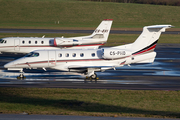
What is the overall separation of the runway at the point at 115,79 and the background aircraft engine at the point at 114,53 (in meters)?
2.10

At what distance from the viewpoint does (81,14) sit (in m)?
108

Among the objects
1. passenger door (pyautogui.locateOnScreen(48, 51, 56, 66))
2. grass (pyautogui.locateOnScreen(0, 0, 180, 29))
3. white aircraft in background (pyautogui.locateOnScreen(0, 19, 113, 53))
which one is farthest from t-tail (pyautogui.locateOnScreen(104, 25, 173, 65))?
grass (pyautogui.locateOnScreen(0, 0, 180, 29))

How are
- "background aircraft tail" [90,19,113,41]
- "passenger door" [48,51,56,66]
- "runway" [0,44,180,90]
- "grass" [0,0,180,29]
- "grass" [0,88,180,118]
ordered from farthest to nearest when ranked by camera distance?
1. "grass" [0,0,180,29]
2. "background aircraft tail" [90,19,113,41]
3. "passenger door" [48,51,56,66]
4. "runway" [0,44,180,90]
5. "grass" [0,88,180,118]

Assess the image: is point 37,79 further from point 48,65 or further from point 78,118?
point 78,118

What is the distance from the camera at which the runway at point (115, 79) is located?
76.1 feet

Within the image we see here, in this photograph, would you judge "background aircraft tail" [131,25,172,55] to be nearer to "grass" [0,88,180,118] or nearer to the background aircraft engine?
the background aircraft engine

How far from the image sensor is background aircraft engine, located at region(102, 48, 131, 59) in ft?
85.3

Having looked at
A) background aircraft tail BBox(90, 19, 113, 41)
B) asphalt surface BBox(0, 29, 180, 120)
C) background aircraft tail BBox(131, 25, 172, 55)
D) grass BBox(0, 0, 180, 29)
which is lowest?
asphalt surface BBox(0, 29, 180, 120)

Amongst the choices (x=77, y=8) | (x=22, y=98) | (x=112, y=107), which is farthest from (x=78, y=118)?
(x=77, y=8)

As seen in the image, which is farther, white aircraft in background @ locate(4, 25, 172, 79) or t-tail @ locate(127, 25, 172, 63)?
t-tail @ locate(127, 25, 172, 63)

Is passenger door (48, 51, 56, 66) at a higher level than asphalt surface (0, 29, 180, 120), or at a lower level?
higher

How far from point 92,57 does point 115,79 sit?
3.07m

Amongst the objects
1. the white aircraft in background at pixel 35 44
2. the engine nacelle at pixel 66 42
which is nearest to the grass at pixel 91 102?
the engine nacelle at pixel 66 42

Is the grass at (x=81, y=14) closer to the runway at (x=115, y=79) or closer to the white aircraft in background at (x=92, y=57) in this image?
the runway at (x=115, y=79)
